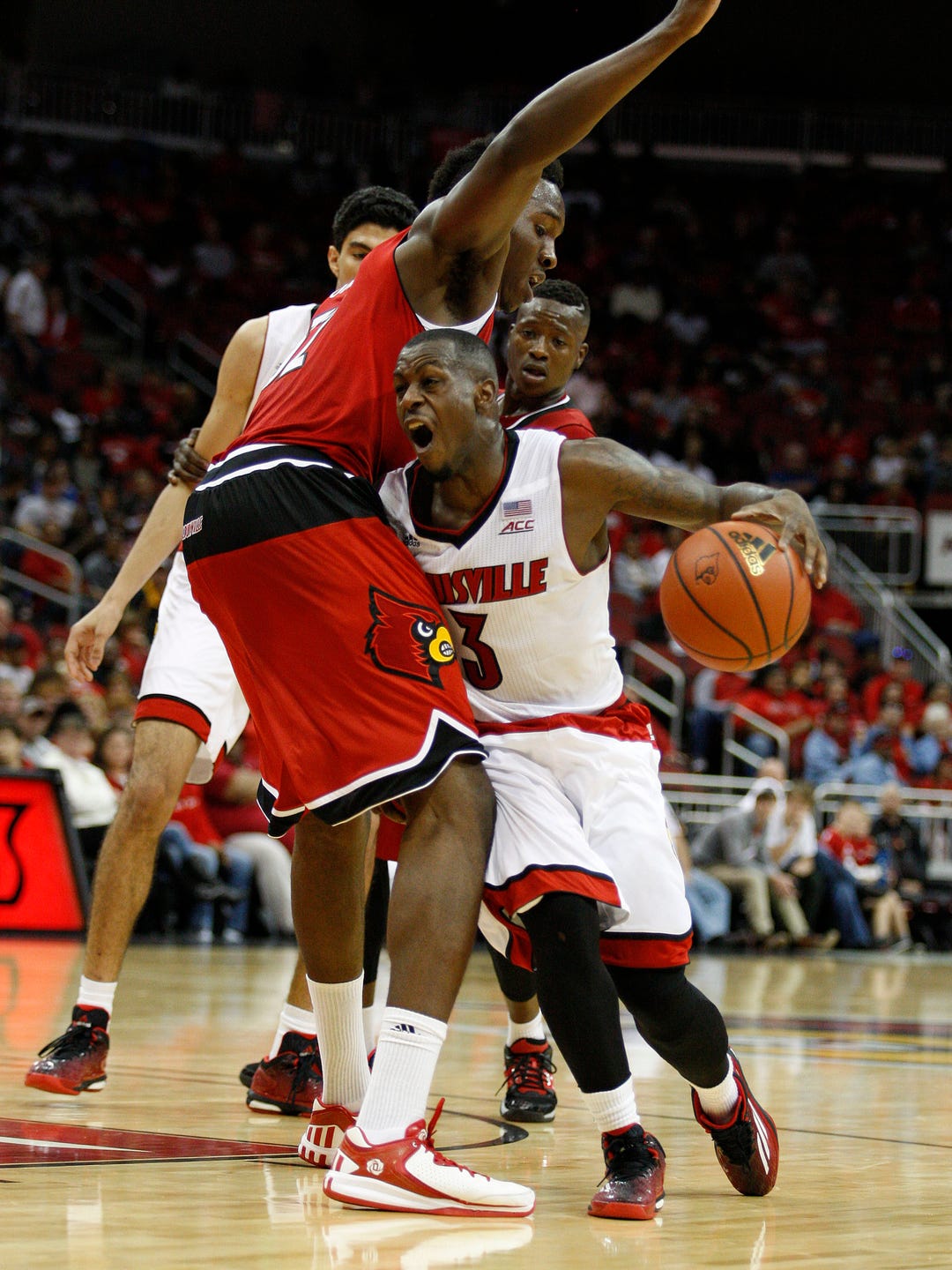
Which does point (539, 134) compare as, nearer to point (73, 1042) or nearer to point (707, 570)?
point (707, 570)

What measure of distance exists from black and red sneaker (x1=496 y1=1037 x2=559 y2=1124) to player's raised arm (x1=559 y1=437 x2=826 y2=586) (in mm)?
1553

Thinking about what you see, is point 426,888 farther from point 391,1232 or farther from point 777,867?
point 777,867

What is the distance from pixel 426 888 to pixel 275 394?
39.7 inches

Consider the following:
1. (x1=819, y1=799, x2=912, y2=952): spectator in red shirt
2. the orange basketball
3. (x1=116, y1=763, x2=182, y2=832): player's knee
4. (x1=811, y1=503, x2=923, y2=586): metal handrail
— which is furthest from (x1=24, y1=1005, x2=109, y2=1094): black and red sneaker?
(x1=811, y1=503, x2=923, y2=586): metal handrail

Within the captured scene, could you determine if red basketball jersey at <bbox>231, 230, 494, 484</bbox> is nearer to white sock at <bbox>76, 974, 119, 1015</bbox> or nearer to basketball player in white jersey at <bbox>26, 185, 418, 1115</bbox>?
basketball player in white jersey at <bbox>26, 185, 418, 1115</bbox>

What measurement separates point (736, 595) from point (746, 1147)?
103 centimetres

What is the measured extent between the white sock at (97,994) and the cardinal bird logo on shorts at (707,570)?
6.05 feet

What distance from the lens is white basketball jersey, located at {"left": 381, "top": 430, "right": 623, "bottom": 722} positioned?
10.5ft

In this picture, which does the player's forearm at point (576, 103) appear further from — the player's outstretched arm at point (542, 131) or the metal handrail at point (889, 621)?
the metal handrail at point (889, 621)

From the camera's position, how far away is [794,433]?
19.3m

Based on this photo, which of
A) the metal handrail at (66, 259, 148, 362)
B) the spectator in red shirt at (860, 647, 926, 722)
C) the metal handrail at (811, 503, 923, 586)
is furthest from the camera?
the metal handrail at (66, 259, 148, 362)

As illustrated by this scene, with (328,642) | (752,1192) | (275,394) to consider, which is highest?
(275,394)

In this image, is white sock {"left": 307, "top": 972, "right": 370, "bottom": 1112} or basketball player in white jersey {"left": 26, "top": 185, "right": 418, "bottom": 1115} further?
basketball player in white jersey {"left": 26, "top": 185, "right": 418, "bottom": 1115}

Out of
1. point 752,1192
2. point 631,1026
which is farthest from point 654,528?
point 752,1192
